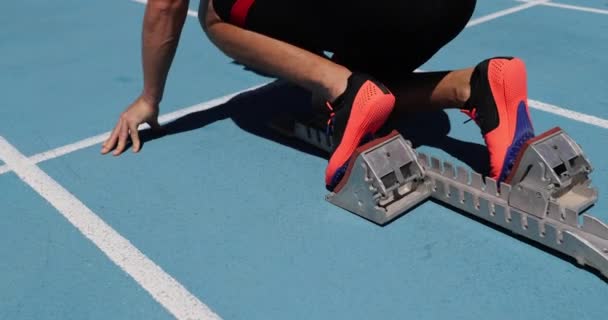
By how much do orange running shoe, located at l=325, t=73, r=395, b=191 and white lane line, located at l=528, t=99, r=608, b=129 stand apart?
1394 mm

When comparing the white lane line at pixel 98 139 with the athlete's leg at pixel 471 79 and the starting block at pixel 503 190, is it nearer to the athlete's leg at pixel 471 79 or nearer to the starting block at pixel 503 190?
the athlete's leg at pixel 471 79

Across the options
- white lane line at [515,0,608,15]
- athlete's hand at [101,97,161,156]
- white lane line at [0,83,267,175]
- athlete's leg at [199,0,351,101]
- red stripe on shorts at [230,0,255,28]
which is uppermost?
red stripe on shorts at [230,0,255,28]

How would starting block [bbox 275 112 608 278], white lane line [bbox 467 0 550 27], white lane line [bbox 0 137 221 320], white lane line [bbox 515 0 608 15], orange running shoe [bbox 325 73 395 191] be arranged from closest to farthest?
white lane line [bbox 0 137 221 320] → starting block [bbox 275 112 608 278] → orange running shoe [bbox 325 73 395 191] → white lane line [bbox 467 0 550 27] → white lane line [bbox 515 0 608 15]

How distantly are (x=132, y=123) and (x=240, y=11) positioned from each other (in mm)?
797

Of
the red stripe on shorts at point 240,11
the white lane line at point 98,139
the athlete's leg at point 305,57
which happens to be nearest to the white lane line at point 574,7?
the white lane line at point 98,139

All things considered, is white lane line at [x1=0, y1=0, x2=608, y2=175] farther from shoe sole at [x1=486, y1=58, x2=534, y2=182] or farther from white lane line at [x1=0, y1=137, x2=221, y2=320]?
shoe sole at [x1=486, y1=58, x2=534, y2=182]

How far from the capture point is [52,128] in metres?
3.72

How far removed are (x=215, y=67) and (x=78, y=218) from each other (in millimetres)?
2007

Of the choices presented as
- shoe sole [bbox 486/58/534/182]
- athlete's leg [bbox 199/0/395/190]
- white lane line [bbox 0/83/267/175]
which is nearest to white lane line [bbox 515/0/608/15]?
white lane line [bbox 0/83/267/175]

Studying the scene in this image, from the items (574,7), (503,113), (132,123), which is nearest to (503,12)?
(574,7)

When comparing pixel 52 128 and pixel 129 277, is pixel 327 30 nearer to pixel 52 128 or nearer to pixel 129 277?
pixel 129 277

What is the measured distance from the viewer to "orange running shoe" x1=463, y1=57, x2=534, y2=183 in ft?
8.76

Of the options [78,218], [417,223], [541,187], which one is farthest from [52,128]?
[541,187]

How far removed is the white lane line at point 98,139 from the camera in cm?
339
